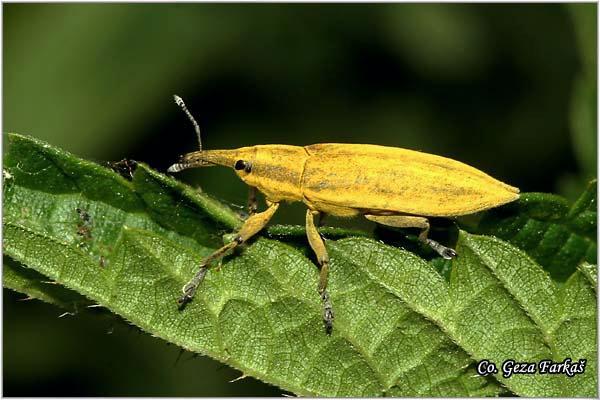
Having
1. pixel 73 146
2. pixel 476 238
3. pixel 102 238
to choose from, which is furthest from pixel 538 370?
pixel 73 146

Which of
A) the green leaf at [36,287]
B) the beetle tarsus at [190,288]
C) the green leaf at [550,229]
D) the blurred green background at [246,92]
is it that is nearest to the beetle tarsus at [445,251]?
the green leaf at [550,229]

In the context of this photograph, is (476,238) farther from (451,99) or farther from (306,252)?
(451,99)

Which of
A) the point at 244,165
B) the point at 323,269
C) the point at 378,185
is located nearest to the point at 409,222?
the point at 378,185

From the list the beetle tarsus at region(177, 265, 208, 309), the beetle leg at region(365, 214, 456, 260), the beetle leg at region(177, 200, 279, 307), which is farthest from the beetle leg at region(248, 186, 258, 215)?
the beetle tarsus at region(177, 265, 208, 309)

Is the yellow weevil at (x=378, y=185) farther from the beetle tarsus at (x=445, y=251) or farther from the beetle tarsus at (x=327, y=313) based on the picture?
the beetle tarsus at (x=327, y=313)

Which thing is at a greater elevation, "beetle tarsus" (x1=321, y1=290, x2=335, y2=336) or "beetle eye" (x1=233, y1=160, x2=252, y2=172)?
"beetle eye" (x1=233, y1=160, x2=252, y2=172)

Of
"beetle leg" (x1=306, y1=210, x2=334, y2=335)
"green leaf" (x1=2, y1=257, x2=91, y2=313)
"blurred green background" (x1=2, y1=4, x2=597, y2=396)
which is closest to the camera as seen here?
"beetle leg" (x1=306, y1=210, x2=334, y2=335)

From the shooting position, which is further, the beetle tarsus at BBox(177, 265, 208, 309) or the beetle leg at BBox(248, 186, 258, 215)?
the beetle leg at BBox(248, 186, 258, 215)

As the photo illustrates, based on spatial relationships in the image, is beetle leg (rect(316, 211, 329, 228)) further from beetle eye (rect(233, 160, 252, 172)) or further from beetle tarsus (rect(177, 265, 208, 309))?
beetle tarsus (rect(177, 265, 208, 309))

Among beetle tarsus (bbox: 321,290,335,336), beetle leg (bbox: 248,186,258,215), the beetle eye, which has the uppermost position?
the beetle eye
